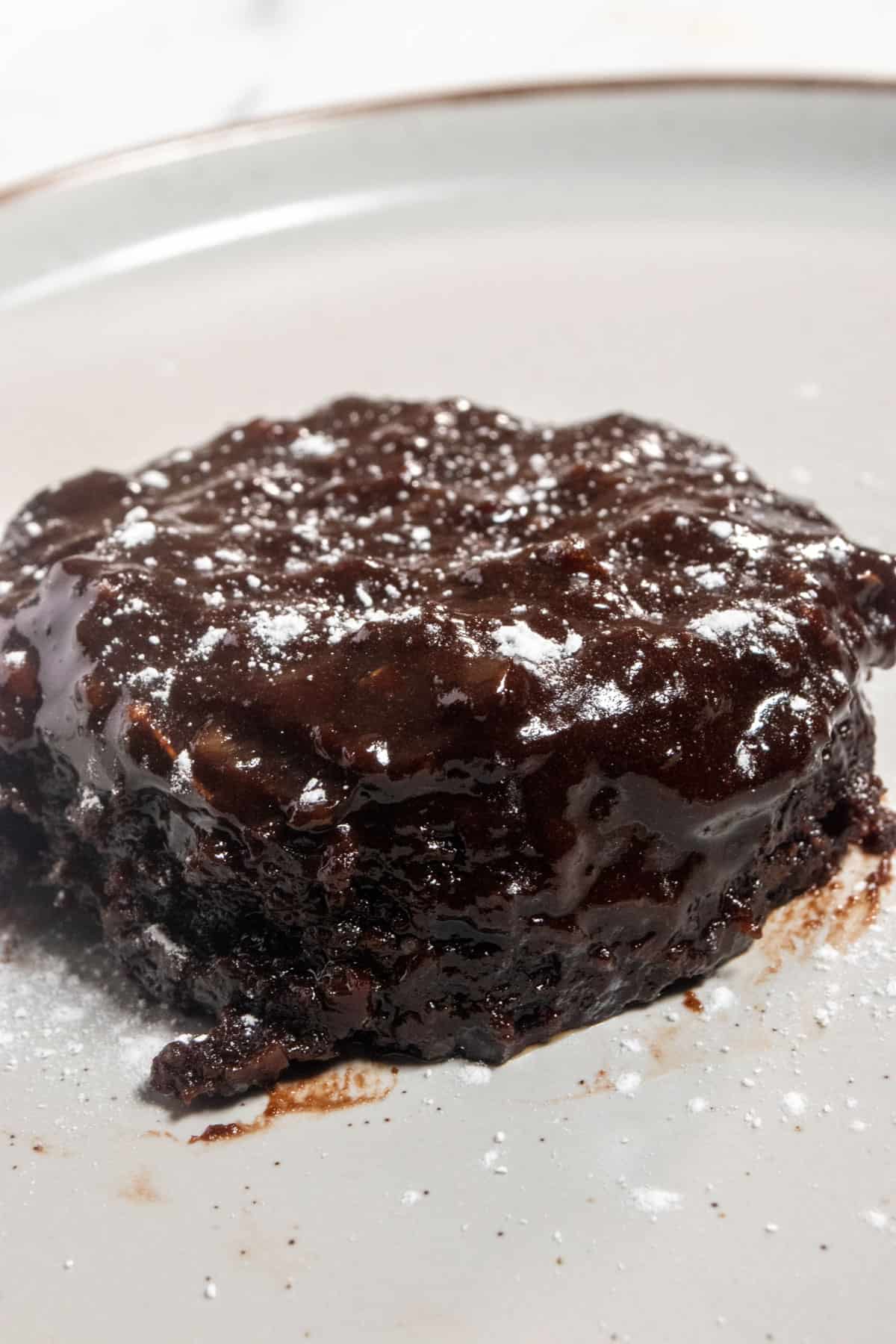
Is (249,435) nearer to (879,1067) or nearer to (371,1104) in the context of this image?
(371,1104)

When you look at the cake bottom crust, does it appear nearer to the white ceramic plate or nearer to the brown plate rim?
the white ceramic plate

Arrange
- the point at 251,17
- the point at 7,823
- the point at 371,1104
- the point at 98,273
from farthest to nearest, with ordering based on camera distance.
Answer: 1. the point at 251,17
2. the point at 98,273
3. the point at 7,823
4. the point at 371,1104

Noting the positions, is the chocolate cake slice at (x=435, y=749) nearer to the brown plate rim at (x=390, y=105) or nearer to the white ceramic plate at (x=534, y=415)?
the white ceramic plate at (x=534, y=415)

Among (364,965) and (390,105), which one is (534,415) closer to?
(390,105)

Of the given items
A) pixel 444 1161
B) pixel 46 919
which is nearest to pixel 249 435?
pixel 46 919

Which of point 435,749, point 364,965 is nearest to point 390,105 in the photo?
point 435,749

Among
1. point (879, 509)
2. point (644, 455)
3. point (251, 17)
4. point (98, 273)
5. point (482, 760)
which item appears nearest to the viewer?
point (482, 760)
